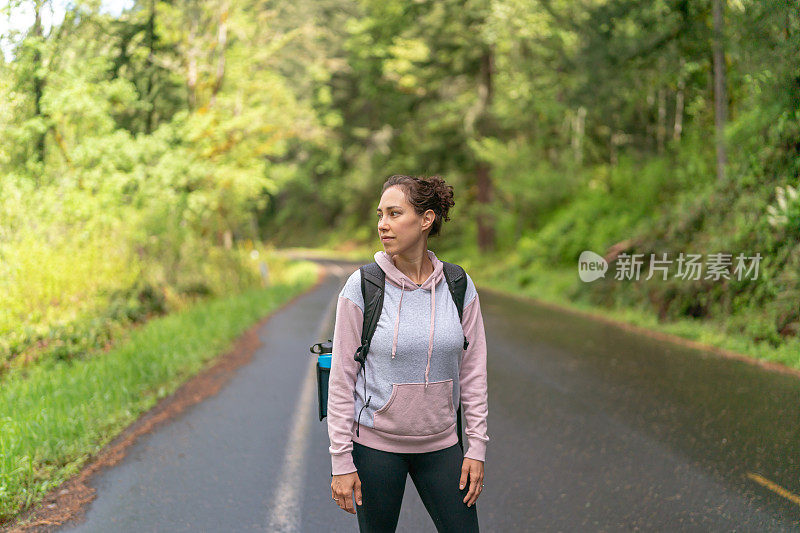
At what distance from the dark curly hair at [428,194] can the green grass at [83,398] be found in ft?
12.4

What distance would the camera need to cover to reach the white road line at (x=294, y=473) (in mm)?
4355

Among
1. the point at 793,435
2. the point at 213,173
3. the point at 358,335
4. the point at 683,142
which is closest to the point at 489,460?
the point at 793,435

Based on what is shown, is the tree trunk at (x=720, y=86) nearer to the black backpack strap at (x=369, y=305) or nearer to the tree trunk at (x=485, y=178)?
the black backpack strap at (x=369, y=305)

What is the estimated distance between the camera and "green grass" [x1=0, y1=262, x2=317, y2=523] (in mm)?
5066

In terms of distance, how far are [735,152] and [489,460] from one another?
1118 centimetres

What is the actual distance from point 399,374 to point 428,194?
2.34 feet

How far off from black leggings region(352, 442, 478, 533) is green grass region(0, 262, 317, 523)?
319cm

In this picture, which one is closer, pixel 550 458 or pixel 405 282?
pixel 405 282

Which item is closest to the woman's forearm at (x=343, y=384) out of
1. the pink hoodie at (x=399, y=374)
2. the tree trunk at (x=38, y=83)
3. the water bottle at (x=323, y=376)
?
the pink hoodie at (x=399, y=374)

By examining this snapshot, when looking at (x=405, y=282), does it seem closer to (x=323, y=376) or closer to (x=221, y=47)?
(x=323, y=376)

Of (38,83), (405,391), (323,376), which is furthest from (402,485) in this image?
(38,83)

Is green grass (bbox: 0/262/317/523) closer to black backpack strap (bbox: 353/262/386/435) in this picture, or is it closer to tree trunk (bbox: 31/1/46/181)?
black backpack strap (bbox: 353/262/386/435)

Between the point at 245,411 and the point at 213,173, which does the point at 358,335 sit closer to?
the point at 245,411

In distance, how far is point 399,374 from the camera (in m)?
2.53
